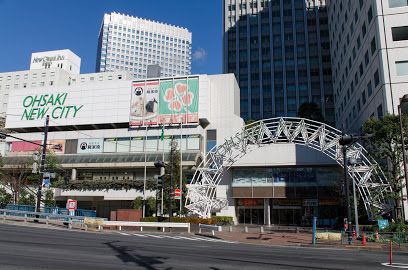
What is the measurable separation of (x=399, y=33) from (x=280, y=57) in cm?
7866

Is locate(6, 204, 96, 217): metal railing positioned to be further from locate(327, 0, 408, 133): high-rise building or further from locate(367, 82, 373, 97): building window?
locate(367, 82, 373, 97): building window

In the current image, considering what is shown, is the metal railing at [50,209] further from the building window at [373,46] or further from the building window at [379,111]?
the building window at [373,46]

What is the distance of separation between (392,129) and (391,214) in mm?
9110

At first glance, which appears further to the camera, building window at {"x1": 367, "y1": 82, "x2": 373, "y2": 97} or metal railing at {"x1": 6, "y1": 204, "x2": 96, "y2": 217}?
building window at {"x1": 367, "y1": 82, "x2": 373, "y2": 97}

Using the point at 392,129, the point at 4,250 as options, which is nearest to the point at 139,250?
the point at 4,250

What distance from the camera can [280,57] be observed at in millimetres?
119312

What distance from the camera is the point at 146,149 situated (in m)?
61.5

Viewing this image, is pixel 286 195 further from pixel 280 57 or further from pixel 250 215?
pixel 280 57

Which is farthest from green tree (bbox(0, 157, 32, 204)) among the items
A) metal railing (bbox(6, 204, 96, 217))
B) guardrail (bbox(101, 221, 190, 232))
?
guardrail (bbox(101, 221, 190, 232))

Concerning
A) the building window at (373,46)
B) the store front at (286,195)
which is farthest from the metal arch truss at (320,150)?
the building window at (373,46)

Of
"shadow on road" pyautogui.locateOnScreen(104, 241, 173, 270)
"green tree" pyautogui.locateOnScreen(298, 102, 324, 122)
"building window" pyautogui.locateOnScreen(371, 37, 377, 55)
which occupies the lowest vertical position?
"shadow on road" pyautogui.locateOnScreen(104, 241, 173, 270)

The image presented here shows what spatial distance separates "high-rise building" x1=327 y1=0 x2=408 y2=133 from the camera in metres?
40.5

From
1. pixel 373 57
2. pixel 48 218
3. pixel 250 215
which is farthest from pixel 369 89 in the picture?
pixel 48 218

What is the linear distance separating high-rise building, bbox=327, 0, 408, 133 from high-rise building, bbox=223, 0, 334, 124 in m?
52.1
